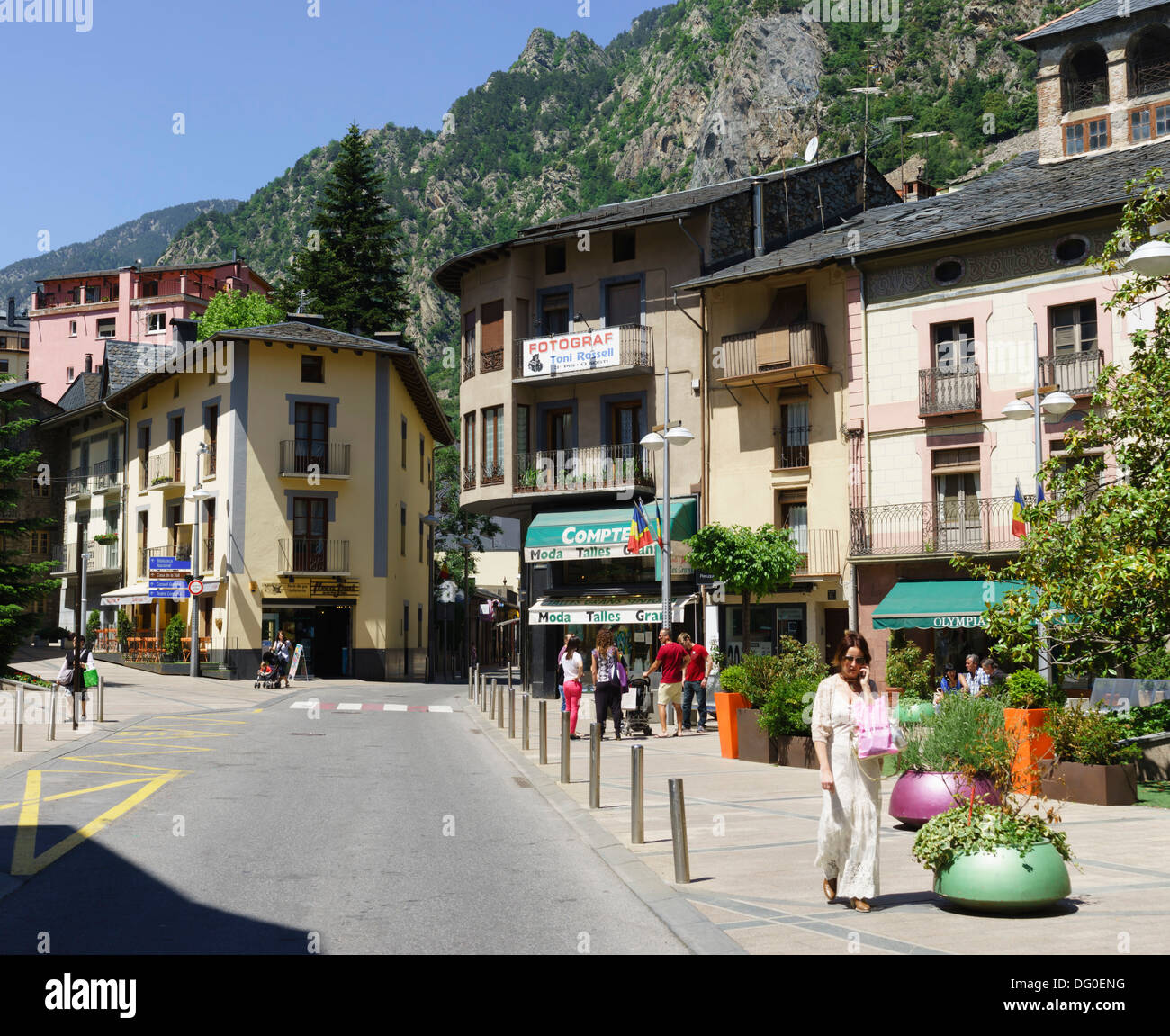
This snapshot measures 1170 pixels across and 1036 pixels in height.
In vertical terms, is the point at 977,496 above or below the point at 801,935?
above

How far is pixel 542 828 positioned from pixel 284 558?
35.4 m

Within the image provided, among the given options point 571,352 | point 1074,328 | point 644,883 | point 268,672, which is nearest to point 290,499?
point 268,672

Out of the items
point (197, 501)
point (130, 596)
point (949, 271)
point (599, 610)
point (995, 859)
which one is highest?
point (949, 271)

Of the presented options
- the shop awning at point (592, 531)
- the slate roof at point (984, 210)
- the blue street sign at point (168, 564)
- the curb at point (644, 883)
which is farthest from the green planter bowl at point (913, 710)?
the blue street sign at point (168, 564)

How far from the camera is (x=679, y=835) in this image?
877cm

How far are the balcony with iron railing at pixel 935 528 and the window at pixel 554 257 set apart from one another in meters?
12.5

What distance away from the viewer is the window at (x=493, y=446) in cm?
3841

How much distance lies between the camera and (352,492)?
154 ft

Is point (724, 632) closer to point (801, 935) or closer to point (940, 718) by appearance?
point (940, 718)

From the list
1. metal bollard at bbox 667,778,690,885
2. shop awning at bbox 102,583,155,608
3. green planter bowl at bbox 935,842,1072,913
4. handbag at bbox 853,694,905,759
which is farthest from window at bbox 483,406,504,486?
green planter bowl at bbox 935,842,1072,913

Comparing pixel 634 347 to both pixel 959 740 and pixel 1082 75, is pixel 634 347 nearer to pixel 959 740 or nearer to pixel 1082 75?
pixel 1082 75

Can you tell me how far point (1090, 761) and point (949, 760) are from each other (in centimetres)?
287

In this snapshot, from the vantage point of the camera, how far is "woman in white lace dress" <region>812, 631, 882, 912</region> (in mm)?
7773

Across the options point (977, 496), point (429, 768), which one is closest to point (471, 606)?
point (977, 496)
